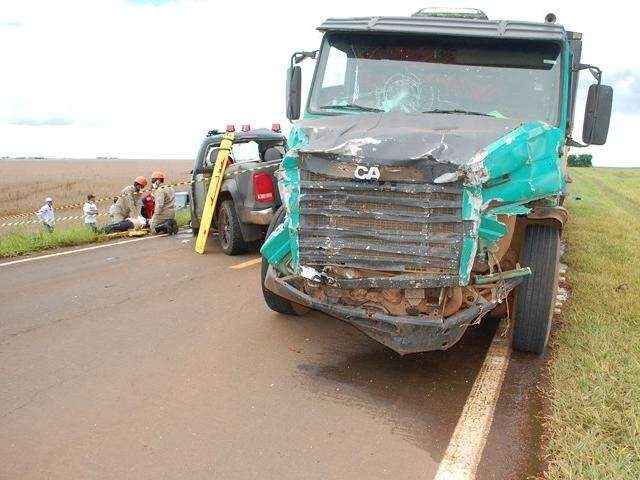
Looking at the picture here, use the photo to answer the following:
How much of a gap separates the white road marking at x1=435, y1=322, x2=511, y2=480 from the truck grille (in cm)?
86

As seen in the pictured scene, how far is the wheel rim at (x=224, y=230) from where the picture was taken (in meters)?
9.70

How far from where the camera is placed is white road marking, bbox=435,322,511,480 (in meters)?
3.19

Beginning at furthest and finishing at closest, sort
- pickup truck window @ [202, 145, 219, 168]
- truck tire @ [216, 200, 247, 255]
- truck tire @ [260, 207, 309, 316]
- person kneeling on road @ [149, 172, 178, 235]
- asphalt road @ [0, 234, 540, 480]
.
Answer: person kneeling on road @ [149, 172, 178, 235] < pickup truck window @ [202, 145, 219, 168] < truck tire @ [216, 200, 247, 255] < truck tire @ [260, 207, 309, 316] < asphalt road @ [0, 234, 540, 480]

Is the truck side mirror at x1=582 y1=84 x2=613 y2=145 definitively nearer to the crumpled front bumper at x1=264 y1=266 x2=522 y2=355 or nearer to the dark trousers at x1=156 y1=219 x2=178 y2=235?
the crumpled front bumper at x1=264 y1=266 x2=522 y2=355

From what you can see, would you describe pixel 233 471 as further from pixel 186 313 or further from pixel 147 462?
pixel 186 313

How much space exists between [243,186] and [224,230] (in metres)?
1.00

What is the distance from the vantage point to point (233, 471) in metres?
3.15

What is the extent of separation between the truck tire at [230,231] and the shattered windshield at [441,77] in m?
4.03

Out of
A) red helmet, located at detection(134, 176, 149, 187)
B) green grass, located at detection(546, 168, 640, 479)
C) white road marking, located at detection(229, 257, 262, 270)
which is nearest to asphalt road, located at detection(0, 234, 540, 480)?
green grass, located at detection(546, 168, 640, 479)

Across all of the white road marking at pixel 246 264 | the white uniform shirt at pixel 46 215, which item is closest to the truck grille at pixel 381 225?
the white road marking at pixel 246 264

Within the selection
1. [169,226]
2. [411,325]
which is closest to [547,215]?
[411,325]

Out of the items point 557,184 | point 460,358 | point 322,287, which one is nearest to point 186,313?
point 322,287

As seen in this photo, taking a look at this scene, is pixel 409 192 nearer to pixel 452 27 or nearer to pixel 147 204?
pixel 452 27

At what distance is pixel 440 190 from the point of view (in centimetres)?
376
